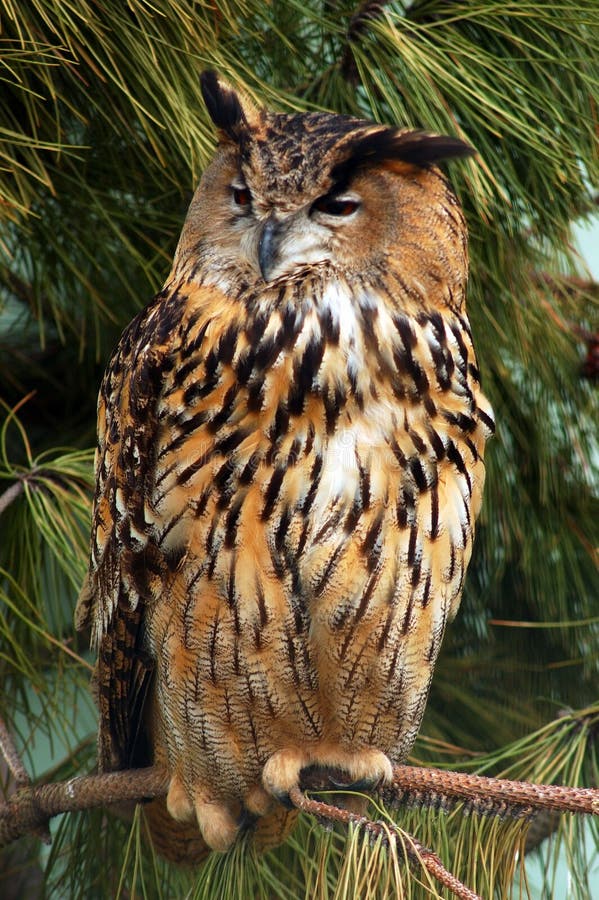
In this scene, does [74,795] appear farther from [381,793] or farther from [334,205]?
[334,205]

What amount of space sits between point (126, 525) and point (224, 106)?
19.5 inches

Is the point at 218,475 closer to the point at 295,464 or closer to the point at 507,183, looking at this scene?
the point at 295,464

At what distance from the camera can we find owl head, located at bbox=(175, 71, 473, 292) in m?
1.15

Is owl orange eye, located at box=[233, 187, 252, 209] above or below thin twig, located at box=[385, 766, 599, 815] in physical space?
above

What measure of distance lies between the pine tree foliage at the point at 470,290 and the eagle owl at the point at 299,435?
0.58ft

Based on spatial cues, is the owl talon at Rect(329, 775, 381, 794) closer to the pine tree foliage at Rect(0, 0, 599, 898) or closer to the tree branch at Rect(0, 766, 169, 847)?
the pine tree foliage at Rect(0, 0, 599, 898)

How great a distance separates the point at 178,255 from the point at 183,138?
0.73 feet

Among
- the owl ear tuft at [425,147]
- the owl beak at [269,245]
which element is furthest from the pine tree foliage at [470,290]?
the owl beak at [269,245]

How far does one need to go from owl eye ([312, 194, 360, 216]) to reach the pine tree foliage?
25 centimetres

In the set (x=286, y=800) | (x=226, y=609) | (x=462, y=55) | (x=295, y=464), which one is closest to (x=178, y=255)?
(x=295, y=464)

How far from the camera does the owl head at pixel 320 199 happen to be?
3.77ft

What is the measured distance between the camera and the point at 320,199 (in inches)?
45.9

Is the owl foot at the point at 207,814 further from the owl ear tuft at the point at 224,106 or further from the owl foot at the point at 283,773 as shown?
the owl ear tuft at the point at 224,106

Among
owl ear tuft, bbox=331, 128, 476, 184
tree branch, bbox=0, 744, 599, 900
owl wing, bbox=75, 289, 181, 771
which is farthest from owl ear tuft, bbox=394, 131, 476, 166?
tree branch, bbox=0, 744, 599, 900
